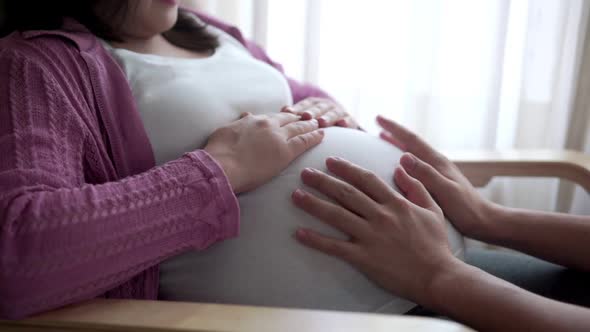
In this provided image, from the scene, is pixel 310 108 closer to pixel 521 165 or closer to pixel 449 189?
pixel 449 189

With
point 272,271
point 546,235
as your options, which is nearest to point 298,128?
point 272,271

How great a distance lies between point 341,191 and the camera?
76cm

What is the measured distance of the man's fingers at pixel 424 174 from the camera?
0.90 m

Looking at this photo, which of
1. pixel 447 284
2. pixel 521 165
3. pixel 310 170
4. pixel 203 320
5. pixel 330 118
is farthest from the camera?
pixel 521 165

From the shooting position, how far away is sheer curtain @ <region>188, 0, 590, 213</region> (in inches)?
57.0

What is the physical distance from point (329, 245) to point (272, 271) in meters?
0.09

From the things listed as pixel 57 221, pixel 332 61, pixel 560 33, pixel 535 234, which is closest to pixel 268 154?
pixel 57 221

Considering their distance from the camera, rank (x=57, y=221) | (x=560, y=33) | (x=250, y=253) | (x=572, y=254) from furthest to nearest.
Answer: (x=560, y=33) < (x=572, y=254) < (x=250, y=253) < (x=57, y=221)

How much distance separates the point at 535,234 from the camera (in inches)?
36.5

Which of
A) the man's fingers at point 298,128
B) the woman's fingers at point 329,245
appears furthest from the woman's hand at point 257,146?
the woman's fingers at point 329,245

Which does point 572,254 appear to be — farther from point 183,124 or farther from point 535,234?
point 183,124

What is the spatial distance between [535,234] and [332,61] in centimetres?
87

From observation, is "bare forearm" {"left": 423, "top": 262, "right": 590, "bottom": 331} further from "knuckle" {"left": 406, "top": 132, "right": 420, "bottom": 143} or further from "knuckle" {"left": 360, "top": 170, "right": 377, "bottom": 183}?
"knuckle" {"left": 406, "top": 132, "right": 420, "bottom": 143}

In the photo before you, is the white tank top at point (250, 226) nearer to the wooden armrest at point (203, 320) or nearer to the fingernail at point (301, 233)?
the fingernail at point (301, 233)
